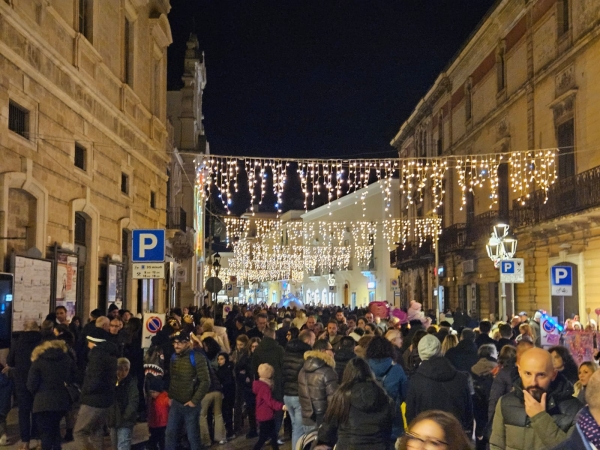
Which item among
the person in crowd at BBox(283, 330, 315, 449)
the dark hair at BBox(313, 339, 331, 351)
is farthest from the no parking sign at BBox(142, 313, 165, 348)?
the dark hair at BBox(313, 339, 331, 351)

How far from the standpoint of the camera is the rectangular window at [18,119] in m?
14.2

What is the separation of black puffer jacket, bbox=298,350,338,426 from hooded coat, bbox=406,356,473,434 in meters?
1.47

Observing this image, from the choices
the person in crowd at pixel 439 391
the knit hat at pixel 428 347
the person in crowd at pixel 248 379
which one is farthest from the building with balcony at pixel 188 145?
the person in crowd at pixel 439 391

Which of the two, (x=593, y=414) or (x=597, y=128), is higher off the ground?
(x=597, y=128)

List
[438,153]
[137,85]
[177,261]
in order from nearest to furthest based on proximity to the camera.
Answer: [137,85], [177,261], [438,153]

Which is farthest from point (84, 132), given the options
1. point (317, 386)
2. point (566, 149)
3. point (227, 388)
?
point (566, 149)

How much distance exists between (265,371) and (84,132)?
9.78 meters

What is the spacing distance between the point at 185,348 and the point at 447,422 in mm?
6687

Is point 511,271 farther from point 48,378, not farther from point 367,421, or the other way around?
point 367,421

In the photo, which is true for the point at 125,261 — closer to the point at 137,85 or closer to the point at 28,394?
the point at 137,85

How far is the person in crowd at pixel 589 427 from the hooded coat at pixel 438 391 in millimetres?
3220

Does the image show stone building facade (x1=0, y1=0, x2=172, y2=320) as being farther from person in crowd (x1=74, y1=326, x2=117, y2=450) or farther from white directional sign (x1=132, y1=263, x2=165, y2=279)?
person in crowd (x1=74, y1=326, x2=117, y2=450)

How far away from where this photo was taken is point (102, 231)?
2023 cm

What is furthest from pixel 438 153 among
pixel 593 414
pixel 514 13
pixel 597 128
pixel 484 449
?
pixel 593 414
